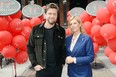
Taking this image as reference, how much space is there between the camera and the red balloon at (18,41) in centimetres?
422

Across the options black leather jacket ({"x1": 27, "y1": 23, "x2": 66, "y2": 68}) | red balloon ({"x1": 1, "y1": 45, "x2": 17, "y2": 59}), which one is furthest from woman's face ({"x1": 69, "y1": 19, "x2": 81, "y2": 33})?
red balloon ({"x1": 1, "y1": 45, "x2": 17, "y2": 59})

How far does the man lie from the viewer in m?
2.46

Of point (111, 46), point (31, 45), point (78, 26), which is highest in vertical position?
point (78, 26)

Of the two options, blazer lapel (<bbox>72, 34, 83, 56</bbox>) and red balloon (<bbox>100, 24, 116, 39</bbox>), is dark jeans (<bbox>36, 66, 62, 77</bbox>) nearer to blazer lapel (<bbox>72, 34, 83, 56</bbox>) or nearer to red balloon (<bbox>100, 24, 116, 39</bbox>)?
blazer lapel (<bbox>72, 34, 83, 56</bbox>)

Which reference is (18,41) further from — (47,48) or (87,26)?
(47,48)

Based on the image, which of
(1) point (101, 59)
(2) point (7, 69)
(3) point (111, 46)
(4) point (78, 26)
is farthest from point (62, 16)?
(4) point (78, 26)

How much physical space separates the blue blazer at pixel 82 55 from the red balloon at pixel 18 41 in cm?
187

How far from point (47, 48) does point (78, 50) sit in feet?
1.05

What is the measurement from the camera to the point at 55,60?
2.48 m

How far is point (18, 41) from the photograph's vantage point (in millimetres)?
4219

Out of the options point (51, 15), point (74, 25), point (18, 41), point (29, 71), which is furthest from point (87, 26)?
point (51, 15)

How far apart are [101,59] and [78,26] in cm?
473

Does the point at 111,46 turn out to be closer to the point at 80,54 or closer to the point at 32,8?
the point at 80,54

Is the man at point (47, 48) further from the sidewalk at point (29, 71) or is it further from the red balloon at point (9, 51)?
the sidewalk at point (29, 71)
